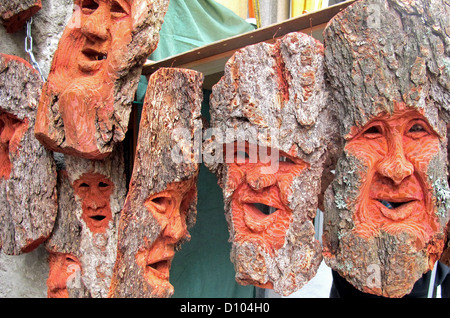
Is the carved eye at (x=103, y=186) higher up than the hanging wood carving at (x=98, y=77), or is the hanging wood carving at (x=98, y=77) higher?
the hanging wood carving at (x=98, y=77)

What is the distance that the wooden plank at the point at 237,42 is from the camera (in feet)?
3.58

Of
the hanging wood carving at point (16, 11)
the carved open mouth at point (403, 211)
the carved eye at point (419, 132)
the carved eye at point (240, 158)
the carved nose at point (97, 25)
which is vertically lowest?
the carved open mouth at point (403, 211)

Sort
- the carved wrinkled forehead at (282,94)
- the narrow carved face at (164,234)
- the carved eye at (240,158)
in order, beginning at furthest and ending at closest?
the narrow carved face at (164,234), the carved eye at (240,158), the carved wrinkled forehead at (282,94)

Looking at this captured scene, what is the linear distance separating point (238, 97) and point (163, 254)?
0.66 m

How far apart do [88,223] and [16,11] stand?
3.51 ft

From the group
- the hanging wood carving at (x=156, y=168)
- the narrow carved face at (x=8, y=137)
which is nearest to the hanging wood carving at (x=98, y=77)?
the hanging wood carving at (x=156, y=168)

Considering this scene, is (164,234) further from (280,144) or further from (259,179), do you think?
(280,144)

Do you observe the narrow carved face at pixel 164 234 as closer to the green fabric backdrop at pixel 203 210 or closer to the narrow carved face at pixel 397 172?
the narrow carved face at pixel 397 172

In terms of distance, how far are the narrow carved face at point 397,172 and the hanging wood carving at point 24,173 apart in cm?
129

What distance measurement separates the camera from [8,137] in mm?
1576

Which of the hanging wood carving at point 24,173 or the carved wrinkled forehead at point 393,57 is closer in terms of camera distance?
the carved wrinkled forehead at point 393,57

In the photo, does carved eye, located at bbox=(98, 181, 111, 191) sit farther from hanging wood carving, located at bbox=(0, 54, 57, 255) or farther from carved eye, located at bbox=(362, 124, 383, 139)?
carved eye, located at bbox=(362, 124, 383, 139)

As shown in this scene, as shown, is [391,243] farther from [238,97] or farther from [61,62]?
[61,62]

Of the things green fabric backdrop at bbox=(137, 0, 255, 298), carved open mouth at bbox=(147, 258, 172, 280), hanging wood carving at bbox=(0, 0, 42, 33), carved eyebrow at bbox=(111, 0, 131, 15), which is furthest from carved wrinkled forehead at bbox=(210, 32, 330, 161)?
hanging wood carving at bbox=(0, 0, 42, 33)
